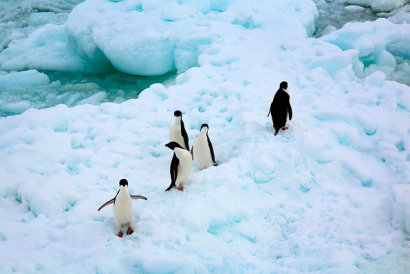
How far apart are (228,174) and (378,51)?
142 inches

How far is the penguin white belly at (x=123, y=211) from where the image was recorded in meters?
2.28

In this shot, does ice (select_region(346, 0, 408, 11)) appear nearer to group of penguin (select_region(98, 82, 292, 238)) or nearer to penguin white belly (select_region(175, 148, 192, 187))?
group of penguin (select_region(98, 82, 292, 238))

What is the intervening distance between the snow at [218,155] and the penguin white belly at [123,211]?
109 mm

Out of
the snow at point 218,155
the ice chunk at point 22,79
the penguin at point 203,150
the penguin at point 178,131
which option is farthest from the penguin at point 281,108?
the ice chunk at point 22,79

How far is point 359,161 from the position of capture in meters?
3.06

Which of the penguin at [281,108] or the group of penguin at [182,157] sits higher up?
the penguin at [281,108]

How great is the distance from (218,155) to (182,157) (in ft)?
2.05

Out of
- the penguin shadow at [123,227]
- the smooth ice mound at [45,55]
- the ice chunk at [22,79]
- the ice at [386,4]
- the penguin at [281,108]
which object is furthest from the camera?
the ice at [386,4]

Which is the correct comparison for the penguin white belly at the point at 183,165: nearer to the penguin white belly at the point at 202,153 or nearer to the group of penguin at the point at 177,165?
the group of penguin at the point at 177,165

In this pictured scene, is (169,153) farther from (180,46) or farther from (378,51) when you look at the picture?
(378,51)

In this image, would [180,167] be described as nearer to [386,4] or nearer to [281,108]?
[281,108]

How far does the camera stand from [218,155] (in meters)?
3.18

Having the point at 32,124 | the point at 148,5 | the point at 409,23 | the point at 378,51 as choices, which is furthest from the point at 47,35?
the point at 409,23

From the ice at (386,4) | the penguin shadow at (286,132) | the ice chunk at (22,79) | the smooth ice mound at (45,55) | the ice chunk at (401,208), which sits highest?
the ice at (386,4)
